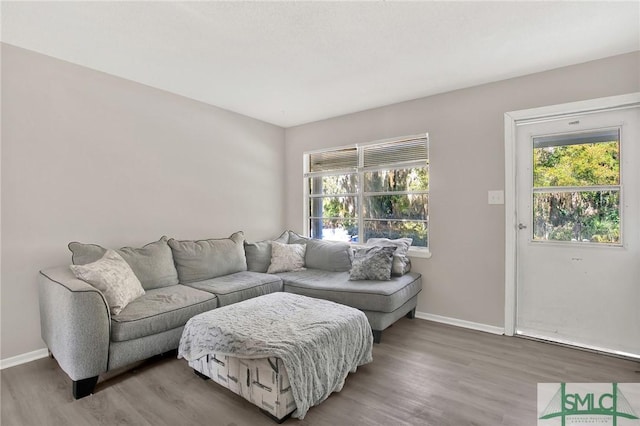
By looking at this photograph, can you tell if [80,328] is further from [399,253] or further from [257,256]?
[399,253]

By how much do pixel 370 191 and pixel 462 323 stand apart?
180 centimetres

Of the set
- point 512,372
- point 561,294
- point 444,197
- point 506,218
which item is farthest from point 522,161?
point 512,372

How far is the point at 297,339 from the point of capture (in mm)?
1892

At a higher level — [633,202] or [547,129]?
[547,129]

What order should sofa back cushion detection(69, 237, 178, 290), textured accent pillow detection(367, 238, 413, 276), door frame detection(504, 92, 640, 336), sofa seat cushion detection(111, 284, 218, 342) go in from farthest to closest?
textured accent pillow detection(367, 238, 413, 276) → door frame detection(504, 92, 640, 336) → sofa back cushion detection(69, 237, 178, 290) → sofa seat cushion detection(111, 284, 218, 342)

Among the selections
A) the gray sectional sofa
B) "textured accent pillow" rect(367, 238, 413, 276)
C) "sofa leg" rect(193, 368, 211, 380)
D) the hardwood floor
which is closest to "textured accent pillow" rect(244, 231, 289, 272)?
the gray sectional sofa

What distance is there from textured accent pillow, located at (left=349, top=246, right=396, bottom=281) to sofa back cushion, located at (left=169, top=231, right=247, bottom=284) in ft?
4.31

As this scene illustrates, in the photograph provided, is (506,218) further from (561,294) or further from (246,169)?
(246,169)

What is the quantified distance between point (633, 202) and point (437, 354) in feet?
6.49

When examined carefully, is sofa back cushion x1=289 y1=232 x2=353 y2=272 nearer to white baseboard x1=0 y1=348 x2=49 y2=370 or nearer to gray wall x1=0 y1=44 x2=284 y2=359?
gray wall x1=0 y1=44 x2=284 y2=359

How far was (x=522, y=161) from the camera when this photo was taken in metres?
3.03

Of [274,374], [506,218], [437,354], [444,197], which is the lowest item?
[437,354]
